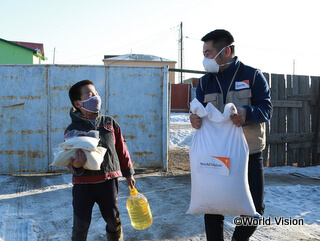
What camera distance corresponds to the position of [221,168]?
2.29 metres

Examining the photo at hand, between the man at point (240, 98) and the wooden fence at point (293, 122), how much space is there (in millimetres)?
5128

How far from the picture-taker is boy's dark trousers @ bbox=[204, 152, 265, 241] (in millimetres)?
2508

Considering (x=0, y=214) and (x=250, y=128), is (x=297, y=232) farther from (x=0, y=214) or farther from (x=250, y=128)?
(x=0, y=214)

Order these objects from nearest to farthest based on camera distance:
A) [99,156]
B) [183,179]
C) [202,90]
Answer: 1. [99,156]
2. [202,90]
3. [183,179]

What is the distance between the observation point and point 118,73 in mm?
6793

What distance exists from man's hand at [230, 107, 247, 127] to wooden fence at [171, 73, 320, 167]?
17.8 ft

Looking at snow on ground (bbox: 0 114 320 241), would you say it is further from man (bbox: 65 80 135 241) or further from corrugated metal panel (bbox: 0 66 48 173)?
man (bbox: 65 80 135 241)

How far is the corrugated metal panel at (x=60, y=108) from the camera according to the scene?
A: 6.57 meters

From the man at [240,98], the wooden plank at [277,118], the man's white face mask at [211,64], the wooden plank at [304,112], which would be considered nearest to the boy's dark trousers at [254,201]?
the man at [240,98]

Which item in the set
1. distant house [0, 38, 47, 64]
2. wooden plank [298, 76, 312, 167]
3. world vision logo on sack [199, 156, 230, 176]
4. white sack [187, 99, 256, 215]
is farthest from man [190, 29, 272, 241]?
distant house [0, 38, 47, 64]

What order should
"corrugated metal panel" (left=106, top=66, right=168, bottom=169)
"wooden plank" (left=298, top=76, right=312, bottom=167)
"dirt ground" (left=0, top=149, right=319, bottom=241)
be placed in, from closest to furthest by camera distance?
Answer: "dirt ground" (left=0, top=149, right=319, bottom=241), "corrugated metal panel" (left=106, top=66, right=168, bottom=169), "wooden plank" (left=298, top=76, right=312, bottom=167)

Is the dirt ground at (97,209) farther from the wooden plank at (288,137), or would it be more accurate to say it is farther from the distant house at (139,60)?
the distant house at (139,60)

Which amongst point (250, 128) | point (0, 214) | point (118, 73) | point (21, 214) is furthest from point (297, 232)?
point (118, 73)

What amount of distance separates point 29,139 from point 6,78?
1.44 metres
